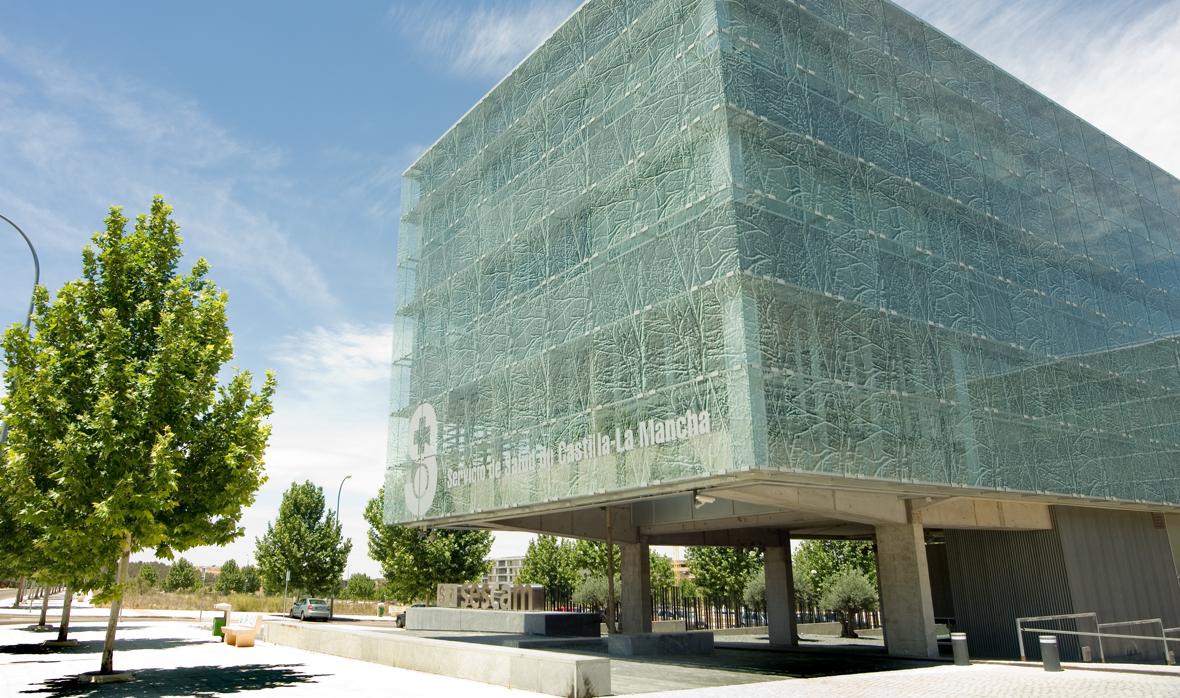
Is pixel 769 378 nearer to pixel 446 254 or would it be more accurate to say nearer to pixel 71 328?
pixel 71 328

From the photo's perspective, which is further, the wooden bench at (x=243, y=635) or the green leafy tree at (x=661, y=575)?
the green leafy tree at (x=661, y=575)

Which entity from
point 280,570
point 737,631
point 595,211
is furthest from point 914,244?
point 280,570

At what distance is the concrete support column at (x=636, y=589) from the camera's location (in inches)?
1273

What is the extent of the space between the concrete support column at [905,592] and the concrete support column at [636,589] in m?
10.9

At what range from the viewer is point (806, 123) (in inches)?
917

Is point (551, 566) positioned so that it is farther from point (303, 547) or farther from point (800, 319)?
point (800, 319)

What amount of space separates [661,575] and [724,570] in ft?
44.5

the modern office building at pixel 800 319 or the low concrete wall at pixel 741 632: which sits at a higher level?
the modern office building at pixel 800 319

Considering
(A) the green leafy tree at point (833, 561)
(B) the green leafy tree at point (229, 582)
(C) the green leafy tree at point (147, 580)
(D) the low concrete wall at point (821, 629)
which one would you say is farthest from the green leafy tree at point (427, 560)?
(C) the green leafy tree at point (147, 580)

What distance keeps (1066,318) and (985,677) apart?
1703cm

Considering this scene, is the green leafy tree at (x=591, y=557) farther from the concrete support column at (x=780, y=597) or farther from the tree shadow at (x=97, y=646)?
the tree shadow at (x=97, y=646)

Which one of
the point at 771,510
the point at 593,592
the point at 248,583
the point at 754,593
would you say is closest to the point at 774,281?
the point at 771,510

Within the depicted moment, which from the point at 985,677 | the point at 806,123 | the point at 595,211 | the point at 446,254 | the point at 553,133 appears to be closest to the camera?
the point at 985,677

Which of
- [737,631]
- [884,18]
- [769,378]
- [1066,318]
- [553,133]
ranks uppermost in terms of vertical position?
[884,18]
